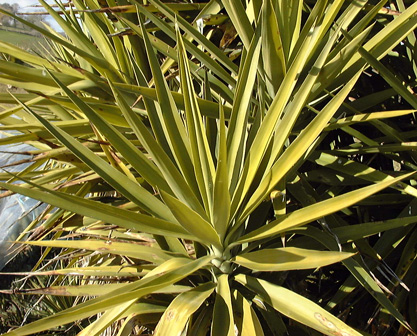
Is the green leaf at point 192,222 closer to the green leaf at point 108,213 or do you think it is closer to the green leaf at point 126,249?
the green leaf at point 108,213

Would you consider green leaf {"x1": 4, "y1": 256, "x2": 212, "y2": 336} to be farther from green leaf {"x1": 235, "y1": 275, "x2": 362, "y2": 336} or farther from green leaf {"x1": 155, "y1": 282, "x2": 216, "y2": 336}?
green leaf {"x1": 235, "y1": 275, "x2": 362, "y2": 336}

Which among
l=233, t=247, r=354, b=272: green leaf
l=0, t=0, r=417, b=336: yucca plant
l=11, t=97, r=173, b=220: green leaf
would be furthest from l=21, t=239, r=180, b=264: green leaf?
l=233, t=247, r=354, b=272: green leaf

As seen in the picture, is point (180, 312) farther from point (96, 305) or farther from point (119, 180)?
point (119, 180)

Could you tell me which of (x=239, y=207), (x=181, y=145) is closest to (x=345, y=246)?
(x=239, y=207)

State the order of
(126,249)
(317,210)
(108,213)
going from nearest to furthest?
1. (317,210)
2. (108,213)
3. (126,249)

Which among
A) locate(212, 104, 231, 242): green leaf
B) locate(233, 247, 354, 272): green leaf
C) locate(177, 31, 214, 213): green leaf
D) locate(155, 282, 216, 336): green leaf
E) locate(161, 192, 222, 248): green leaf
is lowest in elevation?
locate(155, 282, 216, 336): green leaf

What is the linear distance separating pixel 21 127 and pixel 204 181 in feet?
2.31

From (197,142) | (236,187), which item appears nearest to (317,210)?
(236,187)

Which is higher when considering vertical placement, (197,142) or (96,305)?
(197,142)

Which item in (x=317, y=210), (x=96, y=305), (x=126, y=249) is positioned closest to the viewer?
(x=96, y=305)

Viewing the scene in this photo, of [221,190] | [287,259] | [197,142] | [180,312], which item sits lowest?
[180,312]

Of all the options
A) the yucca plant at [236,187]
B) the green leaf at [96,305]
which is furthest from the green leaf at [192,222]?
the green leaf at [96,305]

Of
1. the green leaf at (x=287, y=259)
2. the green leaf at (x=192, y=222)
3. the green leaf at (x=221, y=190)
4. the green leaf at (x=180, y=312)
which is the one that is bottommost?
the green leaf at (x=180, y=312)

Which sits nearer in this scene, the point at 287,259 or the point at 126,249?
the point at 287,259
